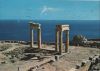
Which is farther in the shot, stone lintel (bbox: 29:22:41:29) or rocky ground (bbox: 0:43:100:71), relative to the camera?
stone lintel (bbox: 29:22:41:29)

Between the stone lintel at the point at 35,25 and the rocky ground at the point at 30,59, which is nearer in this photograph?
the rocky ground at the point at 30,59

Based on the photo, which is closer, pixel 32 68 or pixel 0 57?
pixel 32 68

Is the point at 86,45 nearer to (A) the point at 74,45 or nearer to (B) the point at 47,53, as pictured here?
(A) the point at 74,45

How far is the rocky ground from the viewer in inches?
1152

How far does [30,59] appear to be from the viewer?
1358 inches

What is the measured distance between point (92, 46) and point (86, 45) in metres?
0.96

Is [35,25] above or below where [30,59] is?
above

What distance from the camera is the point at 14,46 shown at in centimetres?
4488

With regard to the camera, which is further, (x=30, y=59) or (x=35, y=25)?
(x=35, y=25)

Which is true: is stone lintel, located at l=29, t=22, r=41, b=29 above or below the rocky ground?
above

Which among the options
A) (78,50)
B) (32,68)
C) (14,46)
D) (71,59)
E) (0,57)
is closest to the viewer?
(32,68)

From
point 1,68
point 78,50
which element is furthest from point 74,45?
point 1,68

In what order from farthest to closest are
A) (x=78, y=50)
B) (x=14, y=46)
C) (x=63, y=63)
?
1. (x=14, y=46)
2. (x=78, y=50)
3. (x=63, y=63)

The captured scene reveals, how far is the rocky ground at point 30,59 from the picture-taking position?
2926 centimetres
